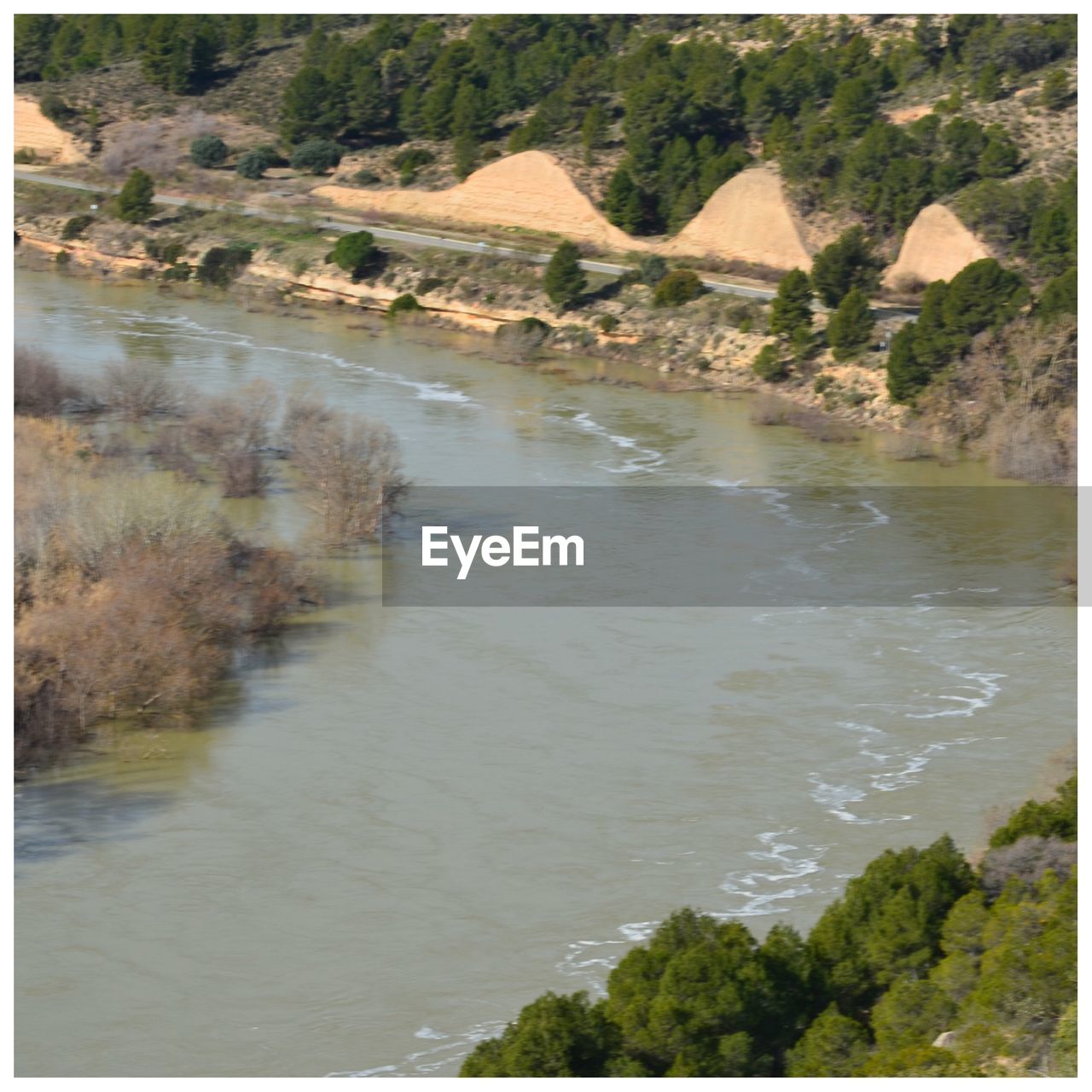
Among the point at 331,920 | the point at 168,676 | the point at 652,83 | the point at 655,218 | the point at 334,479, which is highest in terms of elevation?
the point at 652,83

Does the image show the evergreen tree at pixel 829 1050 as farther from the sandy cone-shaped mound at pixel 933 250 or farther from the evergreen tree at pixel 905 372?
the sandy cone-shaped mound at pixel 933 250

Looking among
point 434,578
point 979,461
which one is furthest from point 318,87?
point 434,578

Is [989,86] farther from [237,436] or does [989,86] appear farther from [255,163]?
[237,436]

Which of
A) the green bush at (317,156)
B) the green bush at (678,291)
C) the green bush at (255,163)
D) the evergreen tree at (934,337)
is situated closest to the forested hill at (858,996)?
the evergreen tree at (934,337)

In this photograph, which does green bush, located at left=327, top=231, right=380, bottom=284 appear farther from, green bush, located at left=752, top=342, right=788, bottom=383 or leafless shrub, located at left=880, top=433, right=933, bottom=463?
leafless shrub, located at left=880, top=433, right=933, bottom=463

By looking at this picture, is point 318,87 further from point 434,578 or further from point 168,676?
point 168,676

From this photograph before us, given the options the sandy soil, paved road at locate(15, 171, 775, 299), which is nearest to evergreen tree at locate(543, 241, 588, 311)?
paved road at locate(15, 171, 775, 299)
